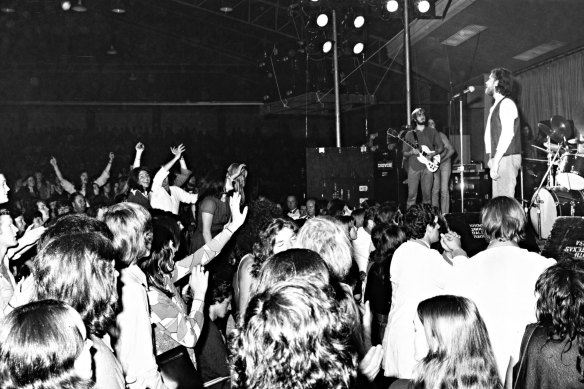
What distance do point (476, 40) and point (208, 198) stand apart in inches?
360

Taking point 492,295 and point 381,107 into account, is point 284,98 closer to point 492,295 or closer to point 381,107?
point 381,107

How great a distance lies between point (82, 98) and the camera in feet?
53.1

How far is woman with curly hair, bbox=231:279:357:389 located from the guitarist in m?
6.72

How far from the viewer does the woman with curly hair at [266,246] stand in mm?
3502

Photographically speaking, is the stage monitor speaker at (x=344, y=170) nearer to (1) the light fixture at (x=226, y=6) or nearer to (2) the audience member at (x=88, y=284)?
(1) the light fixture at (x=226, y=6)

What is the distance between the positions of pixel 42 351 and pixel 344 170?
Answer: 854 centimetres

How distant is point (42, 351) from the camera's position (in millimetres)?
1528

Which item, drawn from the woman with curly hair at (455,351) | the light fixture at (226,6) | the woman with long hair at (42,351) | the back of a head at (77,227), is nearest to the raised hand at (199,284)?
the back of a head at (77,227)

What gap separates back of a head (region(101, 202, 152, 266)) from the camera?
2.77 metres

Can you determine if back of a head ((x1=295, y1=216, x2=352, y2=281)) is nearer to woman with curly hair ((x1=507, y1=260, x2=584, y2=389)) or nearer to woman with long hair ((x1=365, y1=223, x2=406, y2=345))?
woman with curly hair ((x1=507, y1=260, x2=584, y2=389))

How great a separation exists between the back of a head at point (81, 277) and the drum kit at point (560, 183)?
4.45 m

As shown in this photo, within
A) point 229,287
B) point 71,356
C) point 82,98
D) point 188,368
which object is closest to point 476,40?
point 82,98

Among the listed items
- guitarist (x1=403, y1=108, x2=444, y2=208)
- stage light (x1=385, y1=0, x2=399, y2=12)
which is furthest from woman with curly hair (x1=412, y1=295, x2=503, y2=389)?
stage light (x1=385, y1=0, x2=399, y2=12)

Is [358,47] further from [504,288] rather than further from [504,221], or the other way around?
[504,288]
